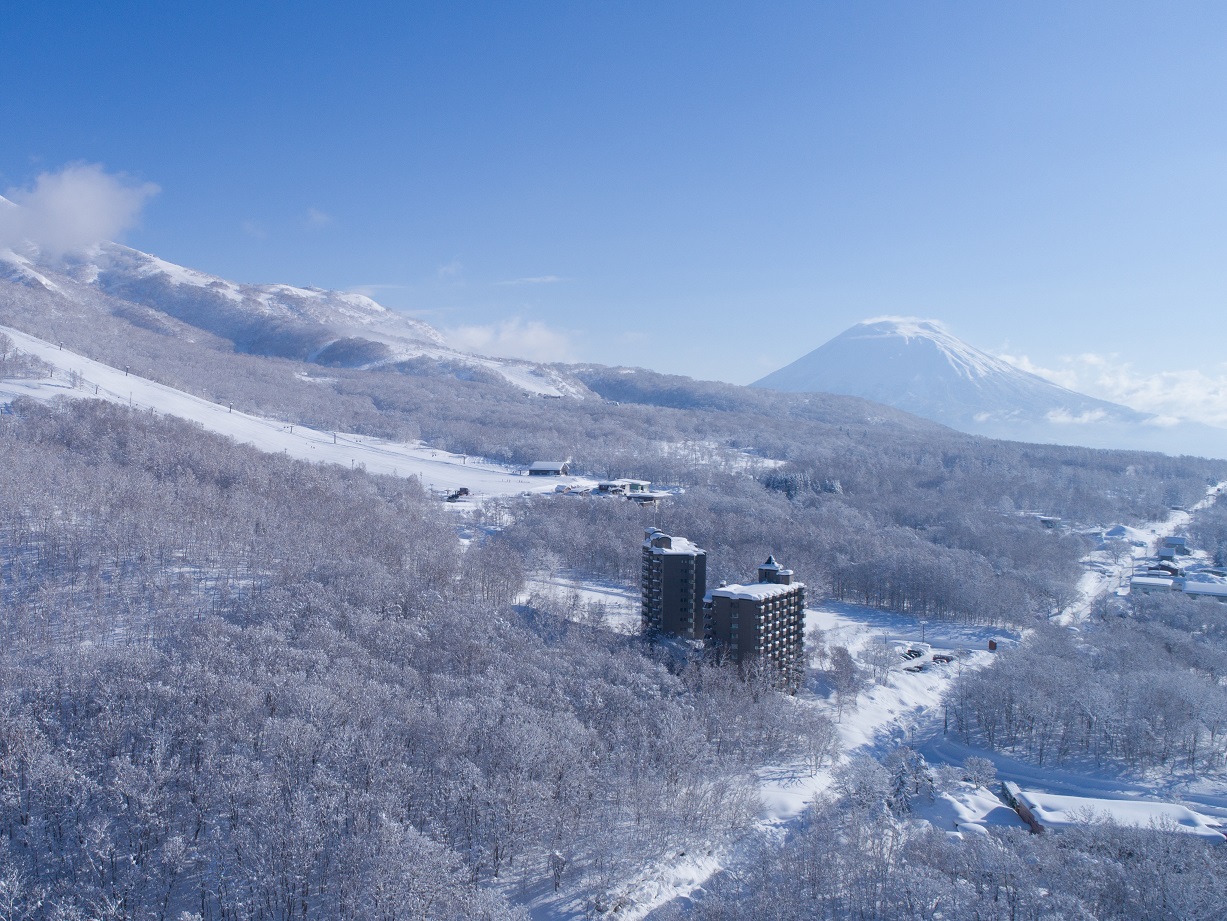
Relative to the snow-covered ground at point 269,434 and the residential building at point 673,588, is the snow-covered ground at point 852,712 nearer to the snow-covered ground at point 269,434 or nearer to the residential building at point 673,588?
the residential building at point 673,588

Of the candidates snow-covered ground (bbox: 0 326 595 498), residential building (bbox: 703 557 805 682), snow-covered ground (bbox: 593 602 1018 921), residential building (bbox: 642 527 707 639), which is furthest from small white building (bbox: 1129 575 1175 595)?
snow-covered ground (bbox: 0 326 595 498)

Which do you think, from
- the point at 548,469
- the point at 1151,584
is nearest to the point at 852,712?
the point at 1151,584

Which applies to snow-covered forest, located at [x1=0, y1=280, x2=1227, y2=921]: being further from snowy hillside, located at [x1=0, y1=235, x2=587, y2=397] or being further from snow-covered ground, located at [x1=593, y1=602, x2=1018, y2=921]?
snowy hillside, located at [x1=0, y1=235, x2=587, y2=397]

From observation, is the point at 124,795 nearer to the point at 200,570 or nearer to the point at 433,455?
the point at 200,570

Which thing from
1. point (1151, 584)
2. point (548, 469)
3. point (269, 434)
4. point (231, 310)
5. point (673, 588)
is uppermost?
point (231, 310)

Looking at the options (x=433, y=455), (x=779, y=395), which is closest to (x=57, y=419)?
(x=433, y=455)

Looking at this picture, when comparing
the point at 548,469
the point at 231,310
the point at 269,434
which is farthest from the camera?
the point at 231,310

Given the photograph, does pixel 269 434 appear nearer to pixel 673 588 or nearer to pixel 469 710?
pixel 673 588
